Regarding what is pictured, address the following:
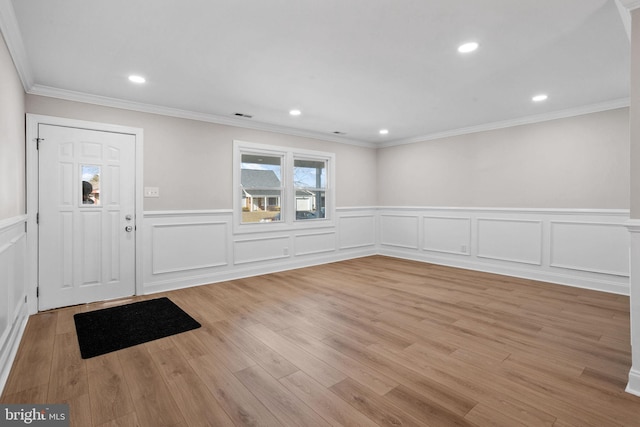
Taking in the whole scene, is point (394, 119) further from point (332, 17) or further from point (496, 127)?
point (332, 17)

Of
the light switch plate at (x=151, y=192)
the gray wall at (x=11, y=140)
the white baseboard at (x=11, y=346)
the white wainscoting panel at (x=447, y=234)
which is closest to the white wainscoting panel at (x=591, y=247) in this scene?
the white wainscoting panel at (x=447, y=234)

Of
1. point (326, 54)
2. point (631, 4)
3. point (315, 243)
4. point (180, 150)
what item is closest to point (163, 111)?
point (180, 150)

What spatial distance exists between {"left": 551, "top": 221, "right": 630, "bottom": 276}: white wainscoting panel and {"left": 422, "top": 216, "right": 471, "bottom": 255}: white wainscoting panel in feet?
4.11

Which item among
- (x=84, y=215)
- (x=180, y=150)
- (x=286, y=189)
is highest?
(x=180, y=150)

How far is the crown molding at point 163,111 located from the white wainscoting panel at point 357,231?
5.55ft

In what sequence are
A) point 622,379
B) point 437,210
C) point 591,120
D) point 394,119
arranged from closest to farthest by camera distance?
point 622,379
point 591,120
point 394,119
point 437,210

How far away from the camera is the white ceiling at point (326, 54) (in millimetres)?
2102

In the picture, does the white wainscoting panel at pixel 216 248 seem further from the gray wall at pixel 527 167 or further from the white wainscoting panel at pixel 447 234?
the gray wall at pixel 527 167

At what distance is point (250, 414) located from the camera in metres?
1.74

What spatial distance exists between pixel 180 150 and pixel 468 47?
3.64m

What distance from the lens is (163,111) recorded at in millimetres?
4164

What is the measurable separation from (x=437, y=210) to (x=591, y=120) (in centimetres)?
251

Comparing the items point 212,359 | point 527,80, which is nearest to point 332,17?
point 527,80

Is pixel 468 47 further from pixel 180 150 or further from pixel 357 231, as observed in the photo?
pixel 357 231
